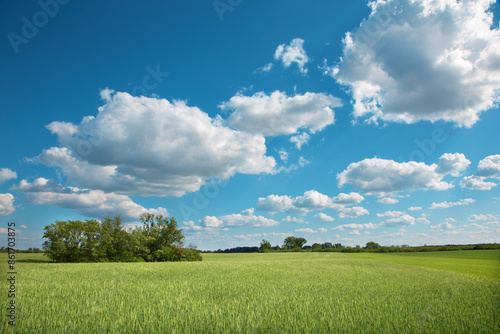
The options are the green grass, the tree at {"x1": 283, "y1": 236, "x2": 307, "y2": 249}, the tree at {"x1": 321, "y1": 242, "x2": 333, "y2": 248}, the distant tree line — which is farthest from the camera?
the tree at {"x1": 283, "y1": 236, "x2": 307, "y2": 249}

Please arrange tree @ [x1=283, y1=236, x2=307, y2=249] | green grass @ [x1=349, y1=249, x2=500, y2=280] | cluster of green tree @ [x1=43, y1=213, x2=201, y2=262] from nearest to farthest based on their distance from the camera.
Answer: green grass @ [x1=349, y1=249, x2=500, y2=280] → cluster of green tree @ [x1=43, y1=213, x2=201, y2=262] → tree @ [x1=283, y1=236, x2=307, y2=249]

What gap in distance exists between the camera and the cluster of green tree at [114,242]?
3994cm

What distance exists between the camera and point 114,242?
45.8m

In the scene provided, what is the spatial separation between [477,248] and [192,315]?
125646 millimetres

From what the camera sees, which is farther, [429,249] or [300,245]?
[300,245]

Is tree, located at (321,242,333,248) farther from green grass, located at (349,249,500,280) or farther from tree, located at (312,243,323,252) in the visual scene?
green grass, located at (349,249,500,280)

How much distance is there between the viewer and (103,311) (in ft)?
22.1

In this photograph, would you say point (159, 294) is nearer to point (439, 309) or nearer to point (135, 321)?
point (135, 321)

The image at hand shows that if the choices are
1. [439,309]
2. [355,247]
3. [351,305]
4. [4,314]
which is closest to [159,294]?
[4,314]

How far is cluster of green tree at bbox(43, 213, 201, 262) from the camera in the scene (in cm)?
3994

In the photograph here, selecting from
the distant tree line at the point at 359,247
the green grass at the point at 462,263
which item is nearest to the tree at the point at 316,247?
the distant tree line at the point at 359,247

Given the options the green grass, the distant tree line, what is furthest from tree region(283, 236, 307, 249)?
the green grass

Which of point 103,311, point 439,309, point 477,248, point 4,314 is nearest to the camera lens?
point 4,314

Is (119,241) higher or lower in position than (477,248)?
higher
